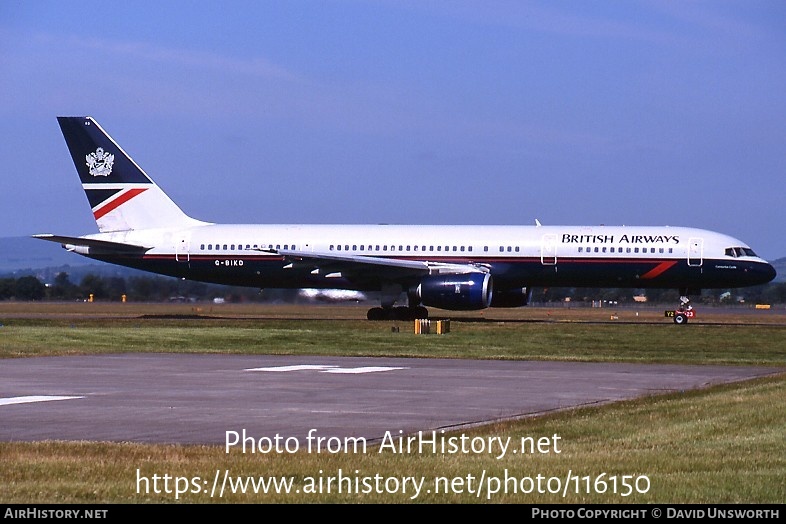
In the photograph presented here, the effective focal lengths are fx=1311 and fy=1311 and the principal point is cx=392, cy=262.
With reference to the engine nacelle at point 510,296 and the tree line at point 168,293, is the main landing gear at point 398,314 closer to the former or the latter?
the engine nacelle at point 510,296

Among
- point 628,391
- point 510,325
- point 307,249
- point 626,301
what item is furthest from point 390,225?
point 626,301

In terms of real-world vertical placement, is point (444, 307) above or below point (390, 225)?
below

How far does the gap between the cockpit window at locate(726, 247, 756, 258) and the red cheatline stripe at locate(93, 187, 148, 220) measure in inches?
908

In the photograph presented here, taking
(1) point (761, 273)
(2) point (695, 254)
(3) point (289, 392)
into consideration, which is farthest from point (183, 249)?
(3) point (289, 392)

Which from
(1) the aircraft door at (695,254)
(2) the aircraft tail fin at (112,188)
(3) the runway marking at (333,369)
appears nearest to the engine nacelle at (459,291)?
(1) the aircraft door at (695,254)

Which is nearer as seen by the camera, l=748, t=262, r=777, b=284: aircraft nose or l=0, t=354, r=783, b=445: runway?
l=0, t=354, r=783, b=445: runway

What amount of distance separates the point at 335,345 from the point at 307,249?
16903 mm

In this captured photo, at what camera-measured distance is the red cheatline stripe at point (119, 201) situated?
52.8 metres

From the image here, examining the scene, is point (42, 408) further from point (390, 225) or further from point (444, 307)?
point (390, 225)

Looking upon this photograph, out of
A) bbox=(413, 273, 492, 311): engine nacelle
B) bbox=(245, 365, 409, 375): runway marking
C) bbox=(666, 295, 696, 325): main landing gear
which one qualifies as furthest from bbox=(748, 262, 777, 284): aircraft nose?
bbox=(245, 365, 409, 375): runway marking

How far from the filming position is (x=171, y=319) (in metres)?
50.3

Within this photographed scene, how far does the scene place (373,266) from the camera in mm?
47844

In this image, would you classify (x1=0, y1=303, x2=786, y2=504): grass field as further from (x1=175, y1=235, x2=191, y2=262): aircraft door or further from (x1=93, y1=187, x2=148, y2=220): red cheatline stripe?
(x1=93, y1=187, x2=148, y2=220): red cheatline stripe

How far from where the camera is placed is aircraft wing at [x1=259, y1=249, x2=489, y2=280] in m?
47.6
